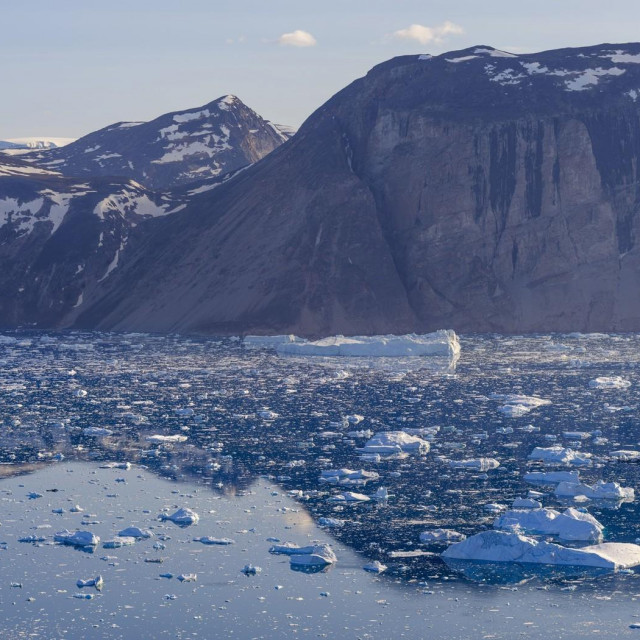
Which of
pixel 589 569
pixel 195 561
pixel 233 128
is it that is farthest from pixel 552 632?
pixel 233 128

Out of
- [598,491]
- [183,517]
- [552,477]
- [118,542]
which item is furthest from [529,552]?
[118,542]

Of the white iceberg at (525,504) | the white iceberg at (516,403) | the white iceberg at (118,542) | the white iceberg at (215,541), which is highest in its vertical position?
the white iceberg at (516,403)

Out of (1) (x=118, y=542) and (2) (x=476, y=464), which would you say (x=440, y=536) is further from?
(2) (x=476, y=464)

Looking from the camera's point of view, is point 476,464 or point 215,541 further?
point 476,464

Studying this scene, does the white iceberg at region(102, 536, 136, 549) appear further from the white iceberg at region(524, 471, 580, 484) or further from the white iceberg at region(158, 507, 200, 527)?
the white iceberg at region(524, 471, 580, 484)

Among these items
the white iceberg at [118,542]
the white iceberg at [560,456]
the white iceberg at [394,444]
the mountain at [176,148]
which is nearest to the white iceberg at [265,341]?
the white iceberg at [394,444]

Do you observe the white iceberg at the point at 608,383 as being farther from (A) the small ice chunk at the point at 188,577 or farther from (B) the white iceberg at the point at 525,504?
(A) the small ice chunk at the point at 188,577

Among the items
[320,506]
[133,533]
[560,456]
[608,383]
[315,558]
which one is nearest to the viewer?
[315,558]
